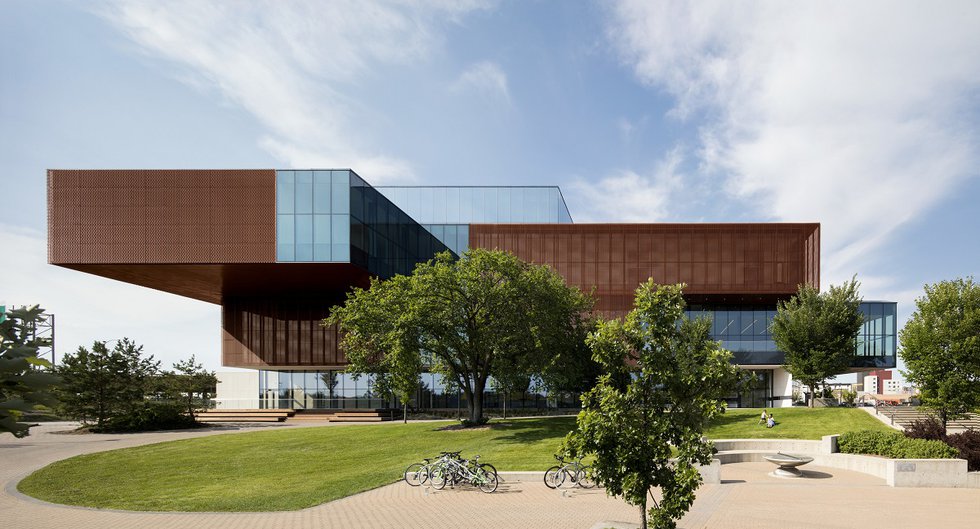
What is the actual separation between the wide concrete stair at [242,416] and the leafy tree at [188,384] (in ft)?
18.2

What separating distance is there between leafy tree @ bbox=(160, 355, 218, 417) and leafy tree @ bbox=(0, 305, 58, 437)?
4874 centimetres

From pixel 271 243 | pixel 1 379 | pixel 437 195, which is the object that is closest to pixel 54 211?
pixel 271 243

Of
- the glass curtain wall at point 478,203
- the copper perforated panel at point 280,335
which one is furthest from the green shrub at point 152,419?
the glass curtain wall at point 478,203

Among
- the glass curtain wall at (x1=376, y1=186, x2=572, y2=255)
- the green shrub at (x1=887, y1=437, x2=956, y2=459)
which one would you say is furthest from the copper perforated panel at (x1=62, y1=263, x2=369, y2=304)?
the green shrub at (x1=887, y1=437, x2=956, y2=459)

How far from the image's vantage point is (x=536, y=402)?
2203 inches

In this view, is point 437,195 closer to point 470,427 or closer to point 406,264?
point 406,264

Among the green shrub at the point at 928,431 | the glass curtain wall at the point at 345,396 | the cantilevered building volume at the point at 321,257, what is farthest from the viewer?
the glass curtain wall at the point at 345,396

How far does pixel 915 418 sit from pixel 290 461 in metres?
38.5

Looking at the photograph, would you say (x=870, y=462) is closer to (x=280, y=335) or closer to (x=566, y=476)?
(x=566, y=476)

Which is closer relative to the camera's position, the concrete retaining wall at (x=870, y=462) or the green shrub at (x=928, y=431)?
the concrete retaining wall at (x=870, y=462)

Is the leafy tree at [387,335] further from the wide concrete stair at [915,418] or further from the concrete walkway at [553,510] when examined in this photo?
the wide concrete stair at [915,418]

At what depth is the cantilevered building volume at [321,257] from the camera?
41875mm

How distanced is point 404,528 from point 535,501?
4.21 m

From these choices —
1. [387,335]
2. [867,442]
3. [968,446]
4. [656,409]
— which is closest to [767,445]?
[867,442]
